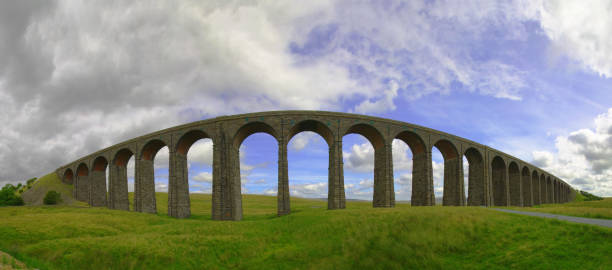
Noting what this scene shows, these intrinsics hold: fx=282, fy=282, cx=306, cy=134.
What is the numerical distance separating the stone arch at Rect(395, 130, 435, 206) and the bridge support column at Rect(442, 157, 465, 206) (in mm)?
6758

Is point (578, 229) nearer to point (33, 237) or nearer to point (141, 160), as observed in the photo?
point (33, 237)

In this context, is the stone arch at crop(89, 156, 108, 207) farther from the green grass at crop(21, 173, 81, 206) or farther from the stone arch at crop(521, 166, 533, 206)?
the stone arch at crop(521, 166, 533, 206)

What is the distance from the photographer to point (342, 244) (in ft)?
54.7

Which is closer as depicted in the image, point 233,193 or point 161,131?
point 233,193

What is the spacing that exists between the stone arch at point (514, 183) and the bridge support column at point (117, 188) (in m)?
72.3

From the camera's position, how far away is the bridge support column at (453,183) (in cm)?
4153

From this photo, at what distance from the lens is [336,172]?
1315 inches

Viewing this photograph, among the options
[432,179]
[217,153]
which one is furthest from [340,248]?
[432,179]

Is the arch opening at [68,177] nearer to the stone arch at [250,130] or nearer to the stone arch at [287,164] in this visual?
the stone arch at [250,130]

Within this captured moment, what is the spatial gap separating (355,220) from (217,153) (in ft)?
66.3

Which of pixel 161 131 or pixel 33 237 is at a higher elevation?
pixel 161 131

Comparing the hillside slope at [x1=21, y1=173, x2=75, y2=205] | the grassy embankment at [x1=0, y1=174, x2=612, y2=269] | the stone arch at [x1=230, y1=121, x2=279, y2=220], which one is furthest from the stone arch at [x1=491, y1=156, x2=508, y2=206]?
the hillside slope at [x1=21, y1=173, x2=75, y2=205]

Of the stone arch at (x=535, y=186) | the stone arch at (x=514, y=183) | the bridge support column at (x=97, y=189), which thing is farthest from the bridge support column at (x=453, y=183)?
the bridge support column at (x=97, y=189)

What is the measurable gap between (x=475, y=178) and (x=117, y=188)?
193 feet
